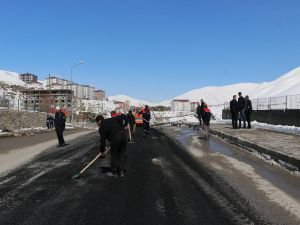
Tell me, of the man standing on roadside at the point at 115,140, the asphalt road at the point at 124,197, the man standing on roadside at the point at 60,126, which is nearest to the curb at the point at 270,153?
the asphalt road at the point at 124,197

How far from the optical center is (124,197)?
821cm

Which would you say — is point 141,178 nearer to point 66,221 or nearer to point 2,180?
point 2,180

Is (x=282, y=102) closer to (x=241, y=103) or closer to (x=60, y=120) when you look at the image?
(x=241, y=103)

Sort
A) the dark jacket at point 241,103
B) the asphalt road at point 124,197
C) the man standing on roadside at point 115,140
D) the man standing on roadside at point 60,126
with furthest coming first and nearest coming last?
1. the dark jacket at point 241,103
2. the man standing on roadside at point 60,126
3. the man standing on roadside at point 115,140
4. the asphalt road at point 124,197

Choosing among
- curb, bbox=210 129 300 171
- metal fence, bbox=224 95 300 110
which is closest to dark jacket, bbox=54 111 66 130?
curb, bbox=210 129 300 171

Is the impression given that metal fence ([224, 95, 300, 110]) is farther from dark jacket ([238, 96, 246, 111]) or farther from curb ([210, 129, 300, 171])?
curb ([210, 129, 300, 171])

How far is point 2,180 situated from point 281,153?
304 inches

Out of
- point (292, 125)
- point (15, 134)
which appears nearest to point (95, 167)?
point (292, 125)

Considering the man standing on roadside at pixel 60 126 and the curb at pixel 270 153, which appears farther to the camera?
the man standing on roadside at pixel 60 126

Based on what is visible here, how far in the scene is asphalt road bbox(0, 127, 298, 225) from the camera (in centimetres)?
671

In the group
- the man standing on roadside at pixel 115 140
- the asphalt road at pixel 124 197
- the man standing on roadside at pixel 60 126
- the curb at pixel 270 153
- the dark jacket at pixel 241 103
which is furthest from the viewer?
the dark jacket at pixel 241 103

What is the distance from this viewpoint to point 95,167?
481 inches

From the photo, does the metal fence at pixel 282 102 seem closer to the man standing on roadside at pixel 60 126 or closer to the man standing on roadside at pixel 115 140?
the man standing on roadside at pixel 60 126

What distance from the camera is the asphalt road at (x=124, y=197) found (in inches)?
264
